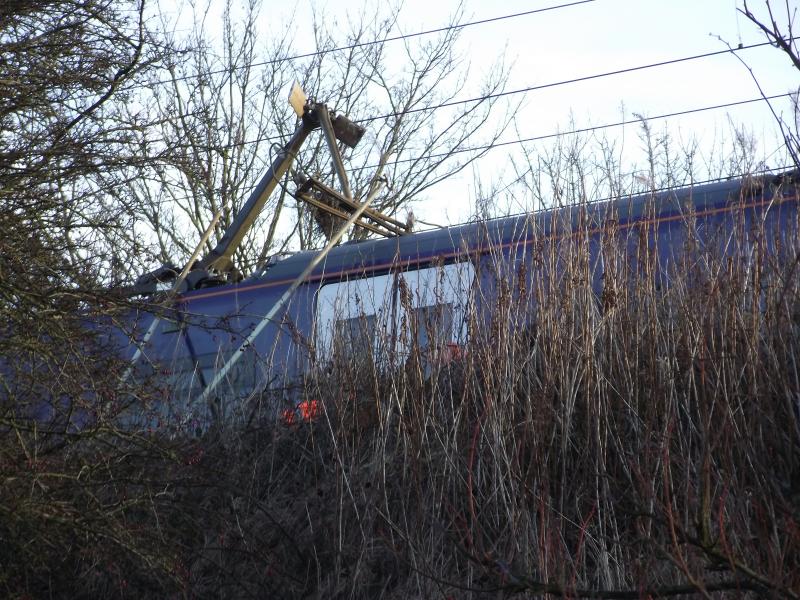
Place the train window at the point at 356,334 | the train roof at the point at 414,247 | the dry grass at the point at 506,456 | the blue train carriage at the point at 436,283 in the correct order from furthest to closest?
the train roof at the point at 414,247 < the train window at the point at 356,334 < the blue train carriage at the point at 436,283 < the dry grass at the point at 506,456

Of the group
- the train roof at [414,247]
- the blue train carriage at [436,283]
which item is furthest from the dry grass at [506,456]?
the train roof at [414,247]

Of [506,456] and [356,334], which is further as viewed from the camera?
[356,334]

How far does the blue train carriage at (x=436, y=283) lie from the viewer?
449 cm

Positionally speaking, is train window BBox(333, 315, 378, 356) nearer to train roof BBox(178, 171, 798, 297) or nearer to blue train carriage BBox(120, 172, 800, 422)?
blue train carriage BBox(120, 172, 800, 422)

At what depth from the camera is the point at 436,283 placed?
16.0 ft

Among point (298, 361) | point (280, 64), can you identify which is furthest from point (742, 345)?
point (280, 64)

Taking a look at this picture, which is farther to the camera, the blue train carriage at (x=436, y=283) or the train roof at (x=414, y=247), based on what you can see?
the train roof at (x=414, y=247)

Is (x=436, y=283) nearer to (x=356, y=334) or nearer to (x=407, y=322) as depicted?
(x=407, y=322)

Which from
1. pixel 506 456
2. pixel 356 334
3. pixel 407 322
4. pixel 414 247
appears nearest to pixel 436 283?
pixel 407 322

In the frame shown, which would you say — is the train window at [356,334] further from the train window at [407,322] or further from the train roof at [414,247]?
the train roof at [414,247]

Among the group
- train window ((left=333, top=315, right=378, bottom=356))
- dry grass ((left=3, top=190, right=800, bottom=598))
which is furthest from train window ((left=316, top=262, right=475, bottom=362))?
dry grass ((left=3, top=190, right=800, bottom=598))

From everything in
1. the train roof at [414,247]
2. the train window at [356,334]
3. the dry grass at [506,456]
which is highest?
the train roof at [414,247]

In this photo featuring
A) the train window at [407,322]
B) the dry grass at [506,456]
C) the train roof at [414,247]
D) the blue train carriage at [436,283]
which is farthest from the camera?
the train roof at [414,247]

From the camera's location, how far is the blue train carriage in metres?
4.49
